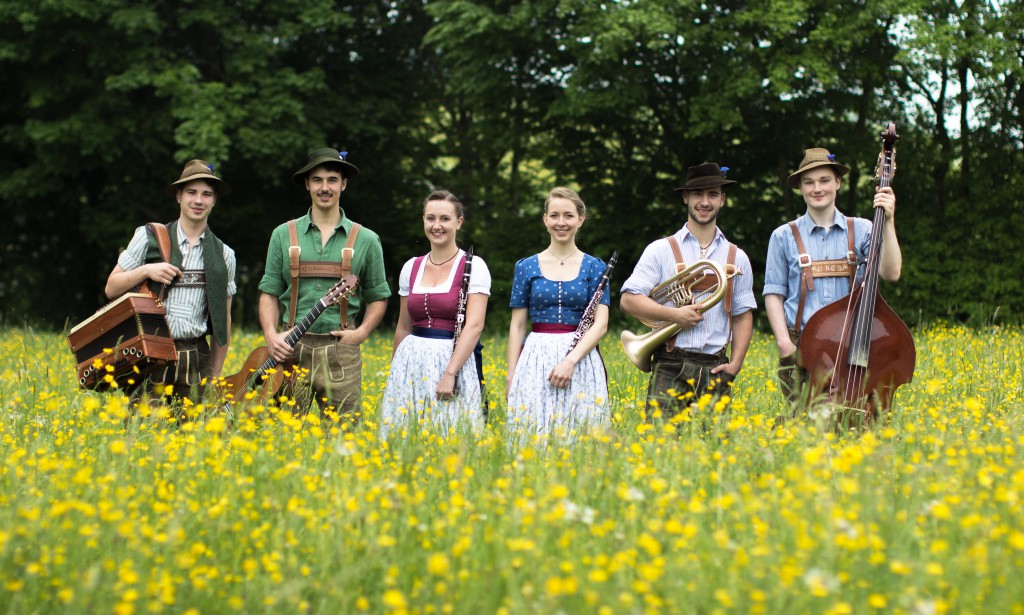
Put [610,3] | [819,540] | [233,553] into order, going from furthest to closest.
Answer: [610,3] → [233,553] → [819,540]

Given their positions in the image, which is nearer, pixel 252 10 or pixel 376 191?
pixel 252 10

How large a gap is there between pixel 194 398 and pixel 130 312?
2.09 feet

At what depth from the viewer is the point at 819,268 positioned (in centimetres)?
576

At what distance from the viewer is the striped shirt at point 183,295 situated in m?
6.20

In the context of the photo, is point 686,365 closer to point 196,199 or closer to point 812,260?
point 812,260

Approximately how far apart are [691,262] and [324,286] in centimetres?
226

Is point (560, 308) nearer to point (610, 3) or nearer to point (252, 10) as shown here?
point (610, 3)

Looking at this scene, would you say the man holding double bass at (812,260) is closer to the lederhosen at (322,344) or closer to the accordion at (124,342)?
the lederhosen at (322,344)

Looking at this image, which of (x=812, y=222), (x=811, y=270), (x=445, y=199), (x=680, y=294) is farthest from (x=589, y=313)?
(x=812, y=222)

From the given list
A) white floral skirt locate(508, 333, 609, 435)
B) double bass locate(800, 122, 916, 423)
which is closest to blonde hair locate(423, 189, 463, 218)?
white floral skirt locate(508, 333, 609, 435)

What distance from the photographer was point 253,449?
4.47 metres

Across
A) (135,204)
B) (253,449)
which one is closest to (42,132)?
(135,204)

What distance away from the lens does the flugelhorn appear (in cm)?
566

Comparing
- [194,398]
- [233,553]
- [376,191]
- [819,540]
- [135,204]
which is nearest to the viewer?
[819,540]
